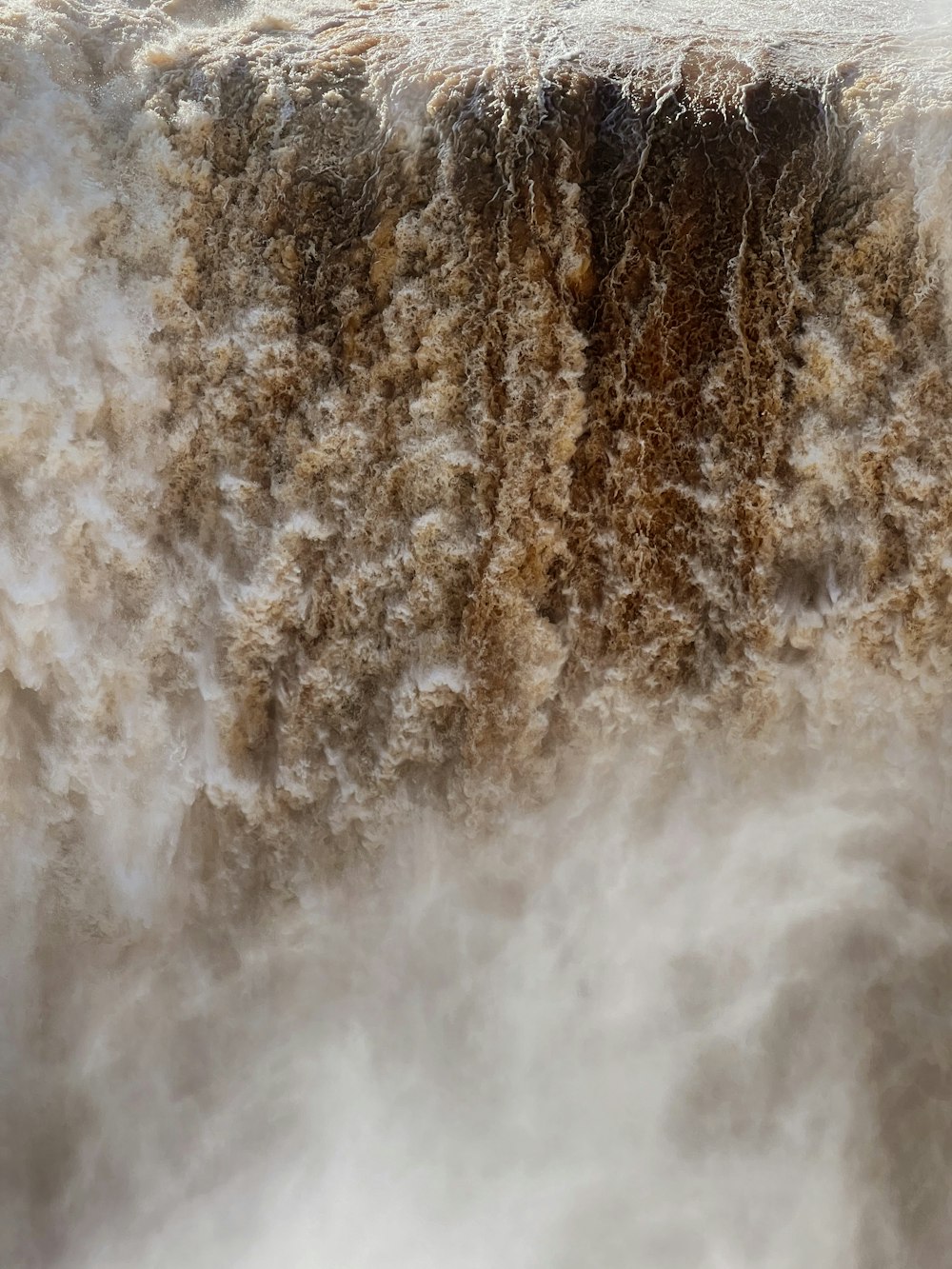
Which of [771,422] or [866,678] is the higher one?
[771,422]

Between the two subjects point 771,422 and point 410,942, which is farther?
point 410,942

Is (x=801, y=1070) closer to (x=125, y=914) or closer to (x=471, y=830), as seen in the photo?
(x=471, y=830)

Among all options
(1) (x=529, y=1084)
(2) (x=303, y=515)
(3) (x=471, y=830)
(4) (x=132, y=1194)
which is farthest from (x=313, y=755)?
(4) (x=132, y=1194)

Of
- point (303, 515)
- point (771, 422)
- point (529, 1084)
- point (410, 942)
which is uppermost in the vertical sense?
point (771, 422)

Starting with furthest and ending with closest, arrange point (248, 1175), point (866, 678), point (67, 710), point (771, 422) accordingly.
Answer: point (248, 1175) → point (67, 710) → point (866, 678) → point (771, 422)

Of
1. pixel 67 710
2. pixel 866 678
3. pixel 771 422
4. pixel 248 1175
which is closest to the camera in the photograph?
pixel 771 422

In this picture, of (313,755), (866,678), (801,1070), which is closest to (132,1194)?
(313,755)

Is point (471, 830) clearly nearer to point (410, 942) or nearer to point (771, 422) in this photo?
point (410, 942)
